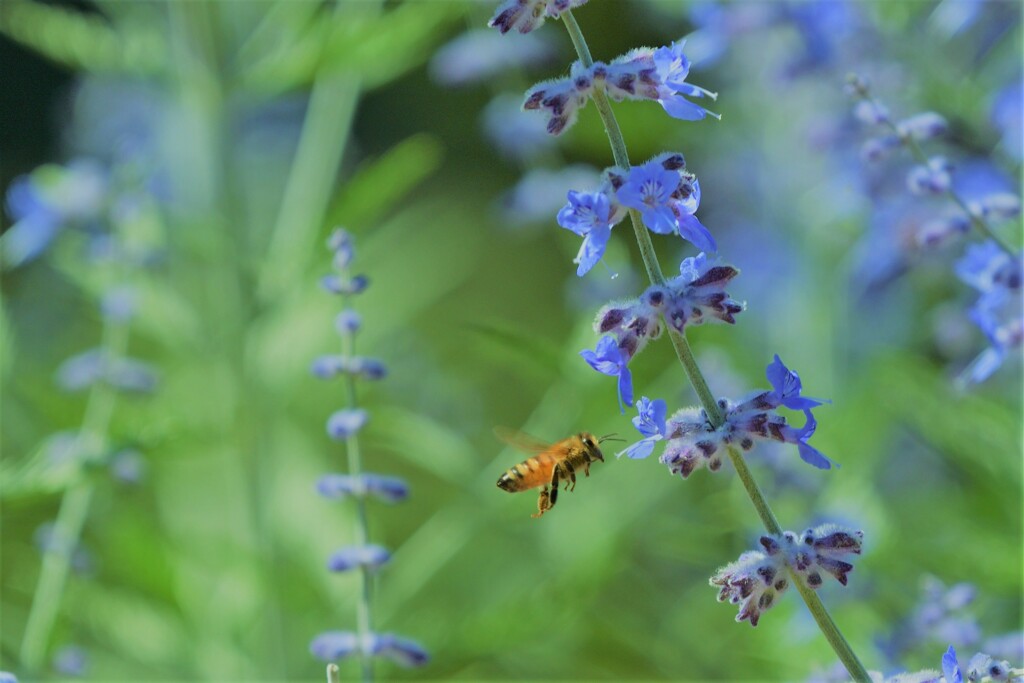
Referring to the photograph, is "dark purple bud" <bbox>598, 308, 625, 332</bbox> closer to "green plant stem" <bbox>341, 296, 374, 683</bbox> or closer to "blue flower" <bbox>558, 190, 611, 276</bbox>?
"blue flower" <bbox>558, 190, 611, 276</bbox>

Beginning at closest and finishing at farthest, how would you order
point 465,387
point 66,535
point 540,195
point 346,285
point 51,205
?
point 346,285 < point 66,535 < point 51,205 < point 540,195 < point 465,387

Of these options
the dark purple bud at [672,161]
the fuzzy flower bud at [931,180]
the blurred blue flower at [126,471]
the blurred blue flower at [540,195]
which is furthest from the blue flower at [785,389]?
the blurred blue flower at [540,195]

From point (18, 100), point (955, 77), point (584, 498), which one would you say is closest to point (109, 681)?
point (584, 498)

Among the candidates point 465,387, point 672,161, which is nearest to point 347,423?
point 672,161

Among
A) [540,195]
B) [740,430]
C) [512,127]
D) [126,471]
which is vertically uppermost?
[512,127]

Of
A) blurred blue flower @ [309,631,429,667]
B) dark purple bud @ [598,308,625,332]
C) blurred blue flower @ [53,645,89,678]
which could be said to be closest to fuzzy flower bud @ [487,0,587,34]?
dark purple bud @ [598,308,625,332]

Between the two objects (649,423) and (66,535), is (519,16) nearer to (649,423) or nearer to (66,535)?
(649,423)

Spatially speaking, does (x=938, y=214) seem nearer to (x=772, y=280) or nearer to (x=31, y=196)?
(x=772, y=280)
